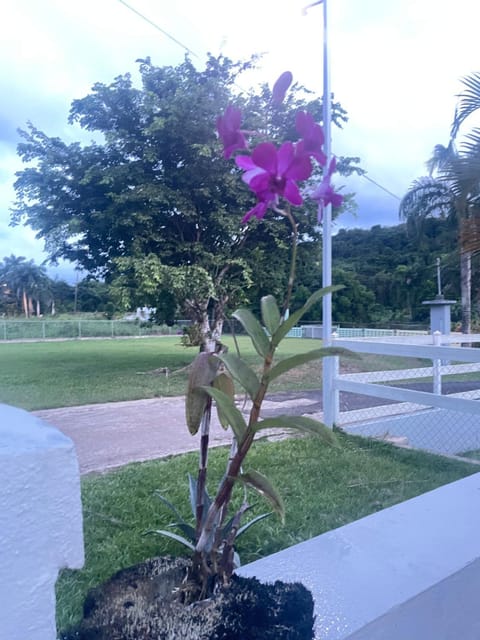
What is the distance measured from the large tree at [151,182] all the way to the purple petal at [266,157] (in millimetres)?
5381

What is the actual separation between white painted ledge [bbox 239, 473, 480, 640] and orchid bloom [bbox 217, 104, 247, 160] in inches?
28.8

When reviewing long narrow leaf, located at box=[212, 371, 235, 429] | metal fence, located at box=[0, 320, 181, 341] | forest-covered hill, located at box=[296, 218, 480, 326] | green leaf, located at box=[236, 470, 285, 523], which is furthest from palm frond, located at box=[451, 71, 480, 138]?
metal fence, located at box=[0, 320, 181, 341]

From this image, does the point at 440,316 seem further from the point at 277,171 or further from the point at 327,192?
the point at 277,171

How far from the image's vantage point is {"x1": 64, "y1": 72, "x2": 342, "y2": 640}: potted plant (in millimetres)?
649

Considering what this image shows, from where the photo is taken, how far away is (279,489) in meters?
2.15

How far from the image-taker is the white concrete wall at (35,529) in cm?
41

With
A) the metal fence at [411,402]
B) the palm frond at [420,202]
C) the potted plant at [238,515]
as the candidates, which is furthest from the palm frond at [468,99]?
the palm frond at [420,202]

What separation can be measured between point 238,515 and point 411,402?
2.46 meters

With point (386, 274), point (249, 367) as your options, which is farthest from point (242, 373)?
point (386, 274)

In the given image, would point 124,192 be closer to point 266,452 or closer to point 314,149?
point 266,452

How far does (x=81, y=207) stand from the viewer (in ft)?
21.9

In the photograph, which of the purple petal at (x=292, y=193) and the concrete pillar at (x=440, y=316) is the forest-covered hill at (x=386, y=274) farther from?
the purple petal at (x=292, y=193)

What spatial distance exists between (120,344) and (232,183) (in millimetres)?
5115

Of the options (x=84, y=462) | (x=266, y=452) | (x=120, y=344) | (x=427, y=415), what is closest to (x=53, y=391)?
(x=84, y=462)
